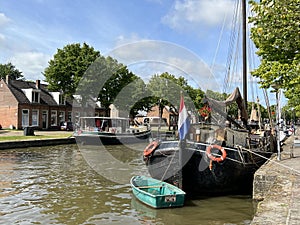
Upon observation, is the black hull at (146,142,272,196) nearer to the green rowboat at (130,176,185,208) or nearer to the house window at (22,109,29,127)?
the green rowboat at (130,176,185,208)

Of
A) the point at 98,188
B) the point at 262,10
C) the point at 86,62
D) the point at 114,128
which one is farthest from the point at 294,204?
the point at 86,62

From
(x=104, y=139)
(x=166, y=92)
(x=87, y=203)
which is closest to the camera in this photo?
(x=87, y=203)

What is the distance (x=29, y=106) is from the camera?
140 ft

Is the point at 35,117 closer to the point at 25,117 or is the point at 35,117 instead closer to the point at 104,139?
the point at 25,117

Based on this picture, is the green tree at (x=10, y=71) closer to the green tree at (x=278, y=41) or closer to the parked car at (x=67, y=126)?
the parked car at (x=67, y=126)

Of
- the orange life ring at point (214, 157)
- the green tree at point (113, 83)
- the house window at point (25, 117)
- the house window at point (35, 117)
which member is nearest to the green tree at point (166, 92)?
the green tree at point (113, 83)

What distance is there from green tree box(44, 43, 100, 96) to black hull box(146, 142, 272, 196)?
3276 centimetres

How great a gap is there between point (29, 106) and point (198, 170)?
35.6 meters

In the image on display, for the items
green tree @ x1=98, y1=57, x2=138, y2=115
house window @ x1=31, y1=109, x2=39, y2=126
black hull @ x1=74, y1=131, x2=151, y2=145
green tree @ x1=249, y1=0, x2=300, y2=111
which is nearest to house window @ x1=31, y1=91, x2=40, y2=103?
house window @ x1=31, y1=109, x2=39, y2=126

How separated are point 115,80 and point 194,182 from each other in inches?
1406

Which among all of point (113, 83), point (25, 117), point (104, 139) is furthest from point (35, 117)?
point (104, 139)

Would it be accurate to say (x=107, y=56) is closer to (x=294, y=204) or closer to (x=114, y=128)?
(x=114, y=128)

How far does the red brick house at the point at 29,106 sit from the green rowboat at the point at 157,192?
109ft

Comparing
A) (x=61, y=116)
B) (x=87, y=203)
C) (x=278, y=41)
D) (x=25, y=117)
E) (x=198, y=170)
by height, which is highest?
(x=278, y=41)
